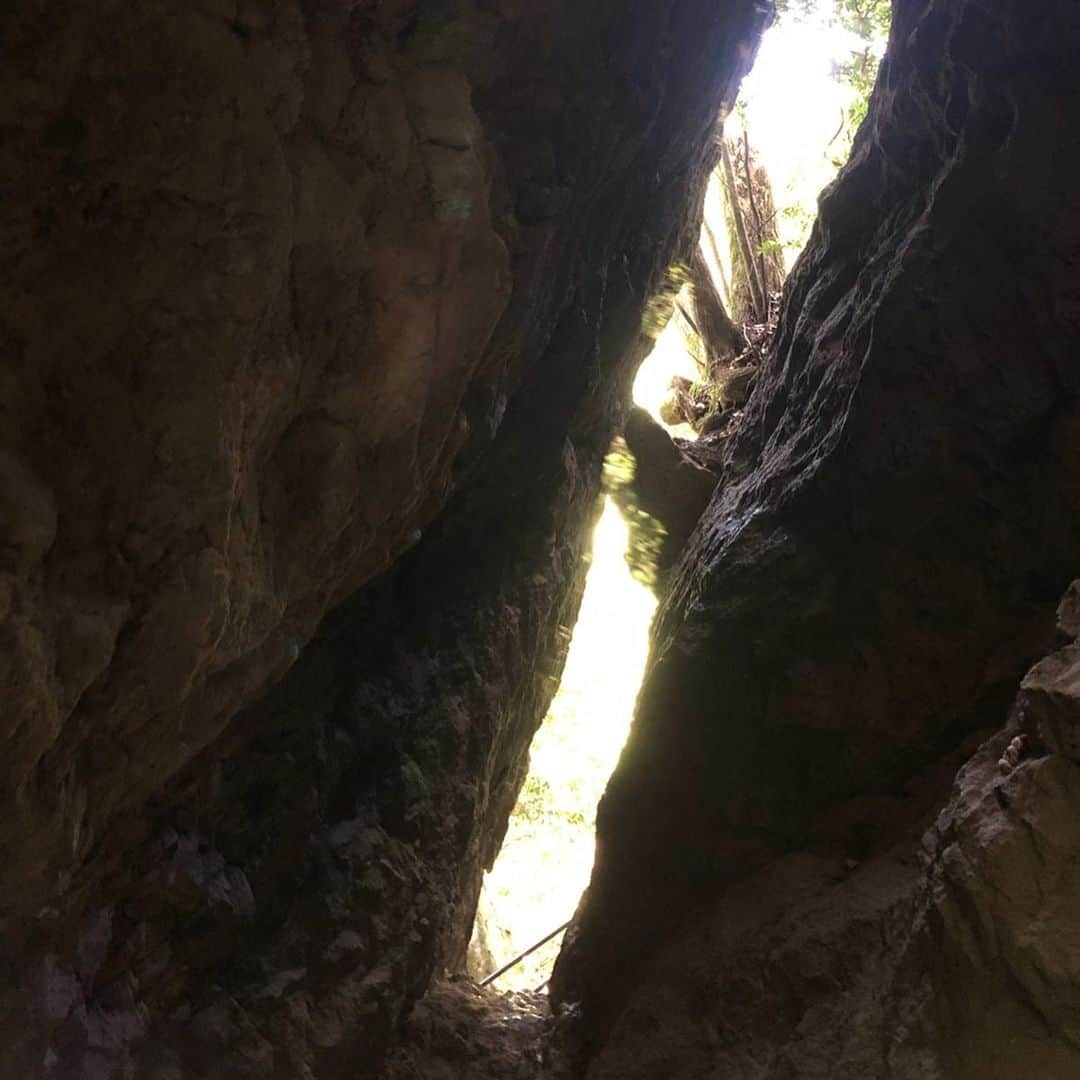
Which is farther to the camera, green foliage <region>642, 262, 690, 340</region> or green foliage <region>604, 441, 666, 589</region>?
green foliage <region>604, 441, 666, 589</region>

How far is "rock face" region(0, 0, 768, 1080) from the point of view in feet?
8.04

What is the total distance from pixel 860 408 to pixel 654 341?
238 centimetres

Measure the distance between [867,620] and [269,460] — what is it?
2.65 metres

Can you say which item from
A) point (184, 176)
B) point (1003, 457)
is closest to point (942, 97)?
point (1003, 457)

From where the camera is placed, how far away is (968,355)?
461 cm

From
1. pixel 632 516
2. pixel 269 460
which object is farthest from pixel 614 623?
pixel 269 460

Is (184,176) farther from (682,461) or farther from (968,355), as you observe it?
(682,461)

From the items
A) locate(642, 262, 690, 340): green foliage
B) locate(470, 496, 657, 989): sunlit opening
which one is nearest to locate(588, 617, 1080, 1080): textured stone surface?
locate(470, 496, 657, 989): sunlit opening

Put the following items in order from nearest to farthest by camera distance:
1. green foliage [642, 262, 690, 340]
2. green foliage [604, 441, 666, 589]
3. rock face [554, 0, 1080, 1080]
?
rock face [554, 0, 1080, 1080]
green foliage [642, 262, 690, 340]
green foliage [604, 441, 666, 589]

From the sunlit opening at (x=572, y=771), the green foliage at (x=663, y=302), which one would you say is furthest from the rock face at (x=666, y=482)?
the green foliage at (x=663, y=302)

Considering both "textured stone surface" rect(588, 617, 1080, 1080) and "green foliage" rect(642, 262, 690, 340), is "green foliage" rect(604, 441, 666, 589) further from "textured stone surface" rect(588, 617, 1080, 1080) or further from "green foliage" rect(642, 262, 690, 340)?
"textured stone surface" rect(588, 617, 1080, 1080)

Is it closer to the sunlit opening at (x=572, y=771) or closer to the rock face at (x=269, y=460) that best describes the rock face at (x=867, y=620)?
the rock face at (x=269, y=460)

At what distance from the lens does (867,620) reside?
14.8 ft

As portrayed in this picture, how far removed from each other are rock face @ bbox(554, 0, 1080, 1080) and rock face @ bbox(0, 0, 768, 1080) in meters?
1.06
